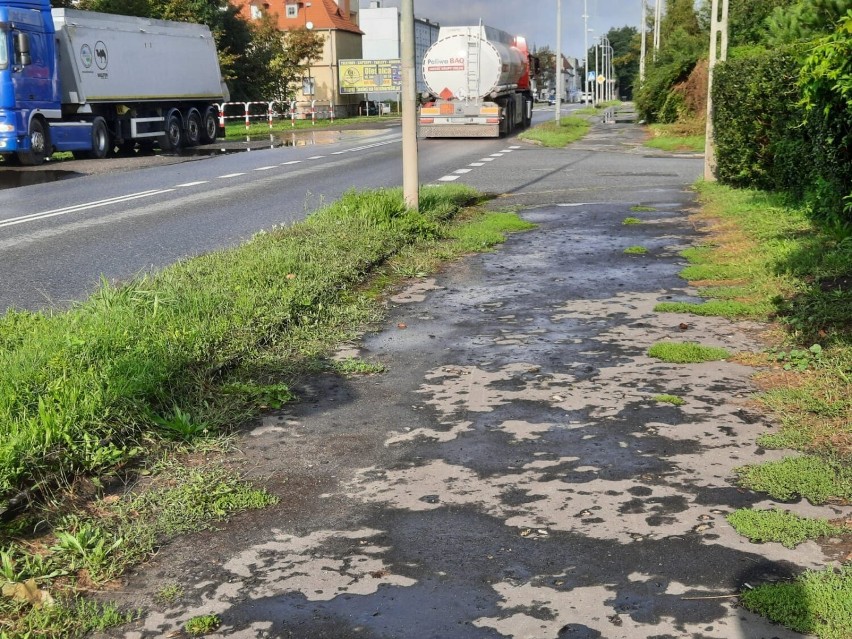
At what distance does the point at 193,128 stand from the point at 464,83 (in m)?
9.78

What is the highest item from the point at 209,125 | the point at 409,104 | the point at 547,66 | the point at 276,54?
the point at 547,66

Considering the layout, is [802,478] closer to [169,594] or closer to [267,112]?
[169,594]

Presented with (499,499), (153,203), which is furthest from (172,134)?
(499,499)

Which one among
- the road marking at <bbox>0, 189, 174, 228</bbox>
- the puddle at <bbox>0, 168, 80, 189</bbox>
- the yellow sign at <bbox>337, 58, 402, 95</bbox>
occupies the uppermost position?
the yellow sign at <bbox>337, 58, 402, 95</bbox>

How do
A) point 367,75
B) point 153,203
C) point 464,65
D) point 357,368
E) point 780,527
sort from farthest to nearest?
point 367,75
point 464,65
point 153,203
point 357,368
point 780,527

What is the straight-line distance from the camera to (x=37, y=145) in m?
25.9

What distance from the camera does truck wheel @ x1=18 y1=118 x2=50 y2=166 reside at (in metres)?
25.5

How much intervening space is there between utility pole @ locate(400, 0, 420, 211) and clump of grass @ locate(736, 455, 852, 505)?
798 cm

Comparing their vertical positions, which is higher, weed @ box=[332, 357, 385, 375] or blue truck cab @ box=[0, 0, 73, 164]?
blue truck cab @ box=[0, 0, 73, 164]

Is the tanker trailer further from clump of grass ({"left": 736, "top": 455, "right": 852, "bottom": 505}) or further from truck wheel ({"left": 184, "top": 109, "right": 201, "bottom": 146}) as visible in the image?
clump of grass ({"left": 736, "top": 455, "right": 852, "bottom": 505})

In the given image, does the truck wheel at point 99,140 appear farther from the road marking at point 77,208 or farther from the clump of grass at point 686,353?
the clump of grass at point 686,353

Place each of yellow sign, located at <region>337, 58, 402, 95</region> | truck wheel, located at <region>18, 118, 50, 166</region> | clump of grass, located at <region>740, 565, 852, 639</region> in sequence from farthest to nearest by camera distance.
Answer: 1. yellow sign, located at <region>337, 58, 402, 95</region>
2. truck wheel, located at <region>18, 118, 50, 166</region>
3. clump of grass, located at <region>740, 565, 852, 639</region>

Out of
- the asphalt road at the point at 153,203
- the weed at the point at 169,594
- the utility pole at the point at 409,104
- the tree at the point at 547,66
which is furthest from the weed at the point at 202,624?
the tree at the point at 547,66

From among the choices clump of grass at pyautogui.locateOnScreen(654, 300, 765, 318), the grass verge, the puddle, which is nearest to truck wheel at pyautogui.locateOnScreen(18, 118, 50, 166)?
the puddle
